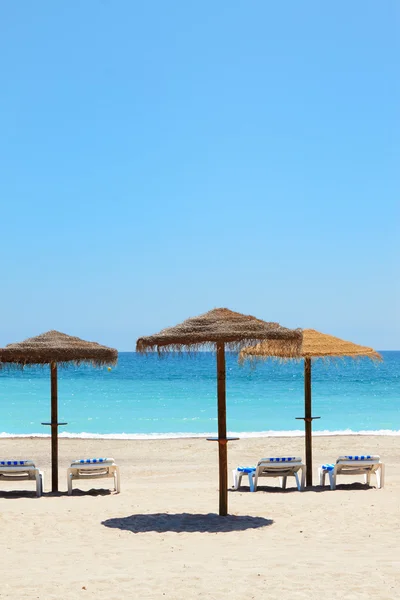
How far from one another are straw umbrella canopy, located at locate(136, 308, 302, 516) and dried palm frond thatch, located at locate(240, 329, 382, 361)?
7.69ft

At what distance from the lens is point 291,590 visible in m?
4.85

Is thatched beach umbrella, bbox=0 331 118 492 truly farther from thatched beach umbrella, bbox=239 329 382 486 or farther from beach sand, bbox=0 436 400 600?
thatched beach umbrella, bbox=239 329 382 486

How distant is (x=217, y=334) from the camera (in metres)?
7.27

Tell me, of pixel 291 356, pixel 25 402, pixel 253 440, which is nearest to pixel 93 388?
pixel 25 402

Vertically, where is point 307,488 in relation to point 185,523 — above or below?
below

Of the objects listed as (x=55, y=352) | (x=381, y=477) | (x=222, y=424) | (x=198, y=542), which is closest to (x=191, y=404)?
(x=381, y=477)

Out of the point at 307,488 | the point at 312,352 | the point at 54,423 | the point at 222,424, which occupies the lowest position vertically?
the point at 307,488

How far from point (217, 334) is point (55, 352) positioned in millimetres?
2743

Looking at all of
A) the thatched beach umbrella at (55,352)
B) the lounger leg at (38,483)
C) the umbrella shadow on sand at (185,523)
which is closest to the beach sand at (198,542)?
the umbrella shadow on sand at (185,523)

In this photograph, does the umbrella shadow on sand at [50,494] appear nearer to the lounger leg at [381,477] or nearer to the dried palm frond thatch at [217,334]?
the dried palm frond thatch at [217,334]

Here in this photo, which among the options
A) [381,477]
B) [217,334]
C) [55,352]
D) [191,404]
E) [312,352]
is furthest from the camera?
[191,404]

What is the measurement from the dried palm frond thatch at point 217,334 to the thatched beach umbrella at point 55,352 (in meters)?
1.90

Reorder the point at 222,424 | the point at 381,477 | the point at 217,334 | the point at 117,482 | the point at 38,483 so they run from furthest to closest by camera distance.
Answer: the point at 381,477 → the point at 117,482 → the point at 38,483 → the point at 222,424 → the point at 217,334

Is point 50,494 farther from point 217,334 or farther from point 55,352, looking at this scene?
point 217,334
